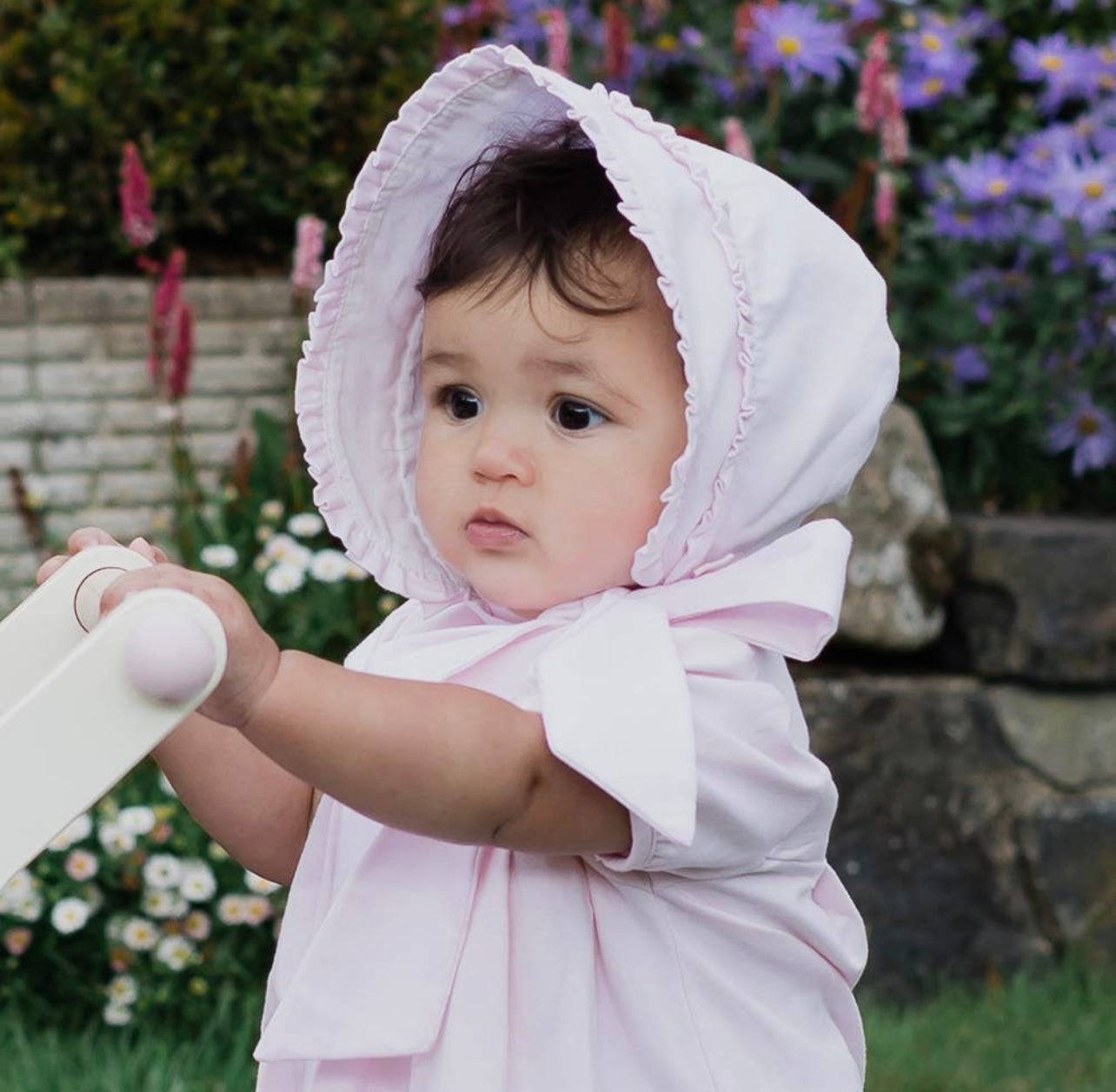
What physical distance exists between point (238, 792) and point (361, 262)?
51 cm

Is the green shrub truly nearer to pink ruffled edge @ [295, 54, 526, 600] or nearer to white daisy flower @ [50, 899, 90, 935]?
white daisy flower @ [50, 899, 90, 935]

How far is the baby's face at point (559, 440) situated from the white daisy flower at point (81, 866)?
166cm

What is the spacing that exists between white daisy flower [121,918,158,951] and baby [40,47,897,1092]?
1.40 metres

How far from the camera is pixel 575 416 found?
1653 mm

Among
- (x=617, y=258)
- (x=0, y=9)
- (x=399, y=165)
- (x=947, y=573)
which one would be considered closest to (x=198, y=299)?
(x=0, y=9)

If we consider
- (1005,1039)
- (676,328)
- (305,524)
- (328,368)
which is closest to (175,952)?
(305,524)

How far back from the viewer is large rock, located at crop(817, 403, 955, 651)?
373cm

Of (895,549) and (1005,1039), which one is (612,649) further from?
(895,549)

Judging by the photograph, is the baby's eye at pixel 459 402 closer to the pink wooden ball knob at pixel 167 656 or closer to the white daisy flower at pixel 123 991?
the pink wooden ball knob at pixel 167 656

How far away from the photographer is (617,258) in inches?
65.6

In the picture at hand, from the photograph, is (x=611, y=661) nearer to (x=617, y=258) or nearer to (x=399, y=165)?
(x=617, y=258)

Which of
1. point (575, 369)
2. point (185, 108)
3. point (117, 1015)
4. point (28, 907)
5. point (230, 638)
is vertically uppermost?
point (575, 369)

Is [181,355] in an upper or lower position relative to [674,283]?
lower

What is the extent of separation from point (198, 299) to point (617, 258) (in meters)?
2.38
